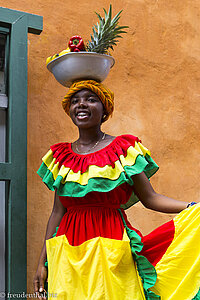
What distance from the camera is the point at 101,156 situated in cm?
229

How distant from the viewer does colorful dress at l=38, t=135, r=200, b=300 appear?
210 cm

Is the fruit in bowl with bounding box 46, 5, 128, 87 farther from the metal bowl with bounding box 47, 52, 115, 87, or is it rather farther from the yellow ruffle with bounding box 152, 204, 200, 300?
the yellow ruffle with bounding box 152, 204, 200, 300

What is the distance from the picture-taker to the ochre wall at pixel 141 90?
9.41ft

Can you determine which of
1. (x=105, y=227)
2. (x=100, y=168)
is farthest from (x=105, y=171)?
(x=105, y=227)

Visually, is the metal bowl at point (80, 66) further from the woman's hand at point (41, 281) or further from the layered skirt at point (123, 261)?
the woman's hand at point (41, 281)

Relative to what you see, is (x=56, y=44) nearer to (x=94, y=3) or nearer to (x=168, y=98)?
(x=94, y=3)

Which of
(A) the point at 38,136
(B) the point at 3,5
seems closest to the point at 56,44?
(B) the point at 3,5

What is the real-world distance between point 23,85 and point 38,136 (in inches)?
13.4

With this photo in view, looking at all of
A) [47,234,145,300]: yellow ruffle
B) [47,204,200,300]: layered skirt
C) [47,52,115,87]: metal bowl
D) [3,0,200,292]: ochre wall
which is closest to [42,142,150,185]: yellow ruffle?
[47,204,200,300]: layered skirt

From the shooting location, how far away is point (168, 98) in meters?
3.31

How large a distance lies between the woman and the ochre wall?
494 millimetres

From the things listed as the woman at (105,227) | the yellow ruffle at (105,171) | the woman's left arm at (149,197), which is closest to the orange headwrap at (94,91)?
the woman at (105,227)

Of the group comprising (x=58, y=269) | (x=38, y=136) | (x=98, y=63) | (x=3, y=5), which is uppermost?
(x=3, y=5)

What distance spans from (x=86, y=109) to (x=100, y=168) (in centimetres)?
32
